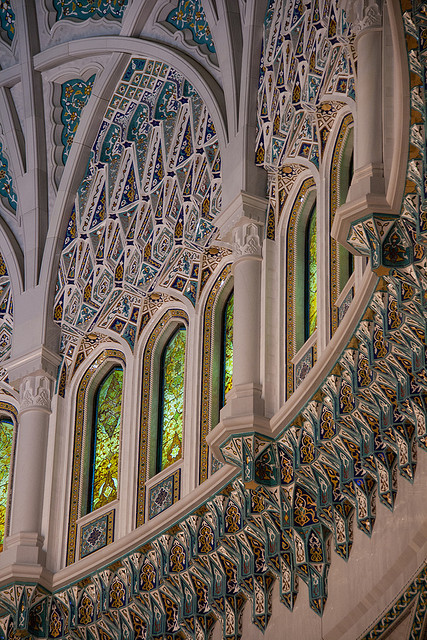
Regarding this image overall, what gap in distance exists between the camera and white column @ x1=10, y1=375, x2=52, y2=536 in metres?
16.1

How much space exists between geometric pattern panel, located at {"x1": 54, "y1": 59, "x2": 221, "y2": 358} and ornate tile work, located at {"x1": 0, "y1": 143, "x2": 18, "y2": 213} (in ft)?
3.37

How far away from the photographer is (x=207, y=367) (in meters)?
15.1

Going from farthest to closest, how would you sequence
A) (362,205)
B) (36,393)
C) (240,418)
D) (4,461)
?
(4,461) < (36,393) < (240,418) < (362,205)

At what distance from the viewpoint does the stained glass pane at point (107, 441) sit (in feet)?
52.7

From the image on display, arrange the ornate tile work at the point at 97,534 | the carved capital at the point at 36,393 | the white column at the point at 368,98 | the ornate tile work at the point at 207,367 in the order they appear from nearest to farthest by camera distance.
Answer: the white column at the point at 368,98, the ornate tile work at the point at 207,367, the ornate tile work at the point at 97,534, the carved capital at the point at 36,393

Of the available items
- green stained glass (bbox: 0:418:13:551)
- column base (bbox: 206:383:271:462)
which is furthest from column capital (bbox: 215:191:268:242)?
green stained glass (bbox: 0:418:13:551)

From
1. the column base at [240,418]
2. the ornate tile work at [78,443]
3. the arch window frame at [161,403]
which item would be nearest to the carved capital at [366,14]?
the column base at [240,418]

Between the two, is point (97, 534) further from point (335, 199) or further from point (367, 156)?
point (367, 156)

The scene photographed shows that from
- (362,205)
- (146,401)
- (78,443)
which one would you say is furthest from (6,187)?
(362,205)

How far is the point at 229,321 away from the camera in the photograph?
1530 cm

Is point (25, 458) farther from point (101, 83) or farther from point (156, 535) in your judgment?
point (101, 83)

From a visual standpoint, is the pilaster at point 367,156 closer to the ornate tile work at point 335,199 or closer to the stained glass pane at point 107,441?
the ornate tile work at point 335,199

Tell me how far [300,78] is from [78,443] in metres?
5.03

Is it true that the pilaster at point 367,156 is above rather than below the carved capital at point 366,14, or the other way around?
below
